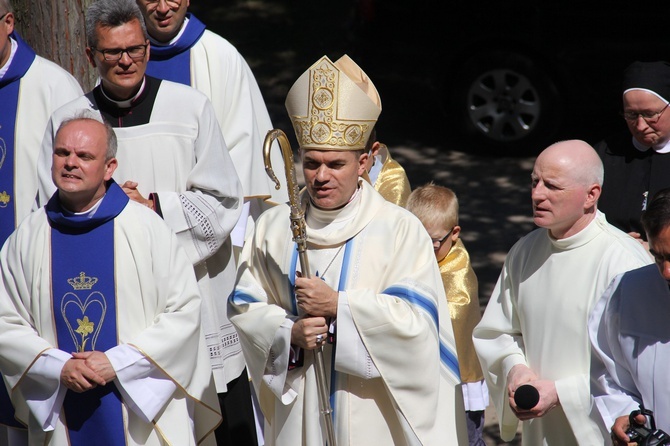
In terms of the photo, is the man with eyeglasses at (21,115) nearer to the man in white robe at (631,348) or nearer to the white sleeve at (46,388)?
the white sleeve at (46,388)

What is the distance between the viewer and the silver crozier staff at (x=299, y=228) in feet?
14.8

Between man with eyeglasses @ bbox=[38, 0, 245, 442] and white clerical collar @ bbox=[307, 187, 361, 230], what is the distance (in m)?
0.68

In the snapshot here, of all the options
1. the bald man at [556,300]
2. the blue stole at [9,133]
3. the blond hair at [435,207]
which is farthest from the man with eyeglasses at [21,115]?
the bald man at [556,300]

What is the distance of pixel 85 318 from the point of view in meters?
4.65

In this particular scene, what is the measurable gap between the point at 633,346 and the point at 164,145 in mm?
2246

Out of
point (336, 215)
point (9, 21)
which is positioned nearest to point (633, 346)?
point (336, 215)

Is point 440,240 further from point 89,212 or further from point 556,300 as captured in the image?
point 89,212

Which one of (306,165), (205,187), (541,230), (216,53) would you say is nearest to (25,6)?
(216,53)

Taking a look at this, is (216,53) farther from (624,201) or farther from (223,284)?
(624,201)

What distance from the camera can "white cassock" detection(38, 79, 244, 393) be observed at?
5.23 metres

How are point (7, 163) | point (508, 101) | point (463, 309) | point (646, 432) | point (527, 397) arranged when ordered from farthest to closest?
1. point (508, 101)
2. point (7, 163)
3. point (463, 309)
4. point (527, 397)
5. point (646, 432)

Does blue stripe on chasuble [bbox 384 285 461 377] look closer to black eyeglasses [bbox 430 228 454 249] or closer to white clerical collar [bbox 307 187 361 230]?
white clerical collar [bbox 307 187 361 230]

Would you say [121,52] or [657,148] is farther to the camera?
[657,148]

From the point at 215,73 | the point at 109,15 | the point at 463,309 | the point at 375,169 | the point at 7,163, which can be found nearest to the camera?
the point at 109,15
